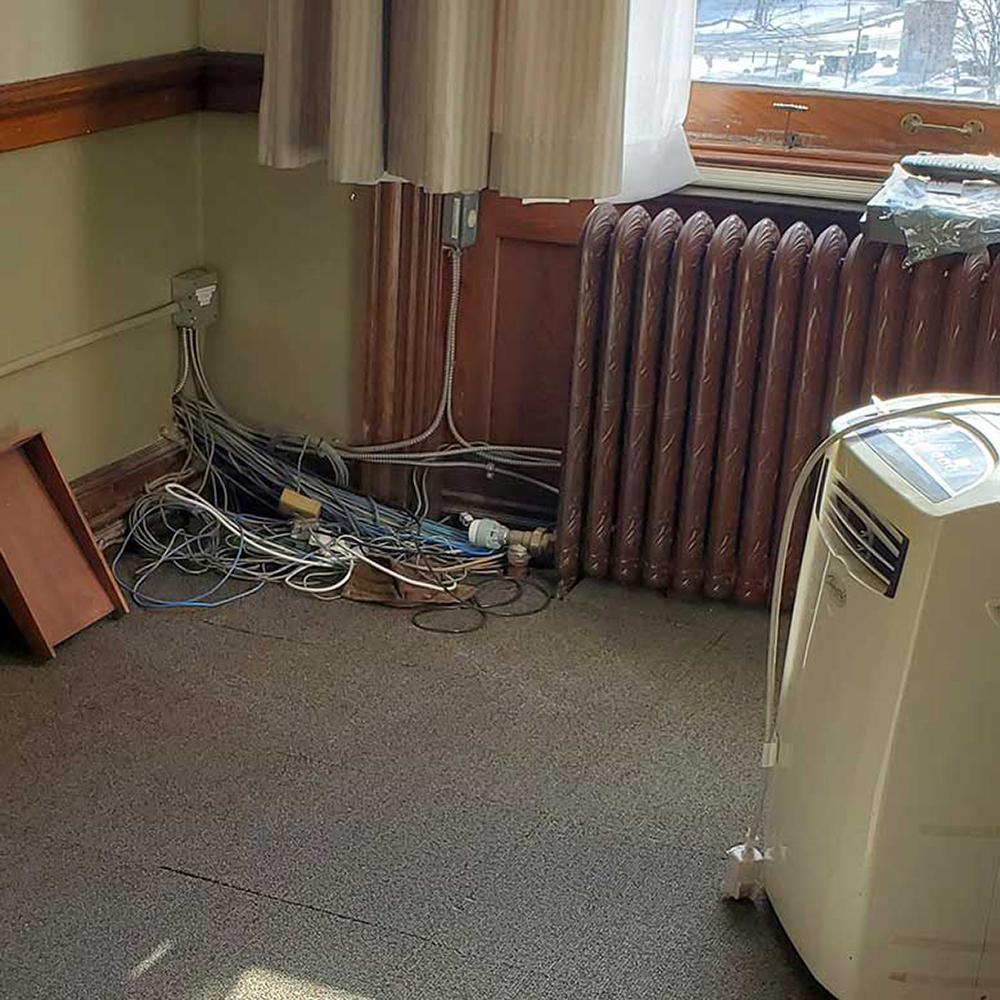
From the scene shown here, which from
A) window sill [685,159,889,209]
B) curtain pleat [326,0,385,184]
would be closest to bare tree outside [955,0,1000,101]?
window sill [685,159,889,209]

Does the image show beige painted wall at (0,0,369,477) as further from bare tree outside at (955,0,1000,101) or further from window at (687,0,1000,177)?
bare tree outside at (955,0,1000,101)

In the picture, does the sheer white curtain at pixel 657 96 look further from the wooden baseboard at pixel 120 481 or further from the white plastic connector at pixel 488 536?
the wooden baseboard at pixel 120 481

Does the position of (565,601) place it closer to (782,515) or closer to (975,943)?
(782,515)

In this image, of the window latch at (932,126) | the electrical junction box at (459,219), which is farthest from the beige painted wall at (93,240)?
the window latch at (932,126)

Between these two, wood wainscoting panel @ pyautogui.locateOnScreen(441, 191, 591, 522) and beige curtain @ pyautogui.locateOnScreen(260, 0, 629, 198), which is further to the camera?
wood wainscoting panel @ pyautogui.locateOnScreen(441, 191, 591, 522)

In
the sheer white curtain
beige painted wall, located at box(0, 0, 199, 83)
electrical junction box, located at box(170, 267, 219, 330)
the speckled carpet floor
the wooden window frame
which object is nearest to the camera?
the speckled carpet floor

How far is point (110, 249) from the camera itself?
8.88 feet

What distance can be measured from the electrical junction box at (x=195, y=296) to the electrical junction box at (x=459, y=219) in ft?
1.58

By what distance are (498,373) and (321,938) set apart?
1323 millimetres

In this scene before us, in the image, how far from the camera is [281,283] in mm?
2926

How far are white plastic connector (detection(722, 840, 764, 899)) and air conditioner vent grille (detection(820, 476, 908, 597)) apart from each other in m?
0.43

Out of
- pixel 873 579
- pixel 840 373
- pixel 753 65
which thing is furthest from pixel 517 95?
pixel 873 579

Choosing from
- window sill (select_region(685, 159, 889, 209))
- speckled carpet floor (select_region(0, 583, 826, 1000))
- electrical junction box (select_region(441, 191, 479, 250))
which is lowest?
speckled carpet floor (select_region(0, 583, 826, 1000))

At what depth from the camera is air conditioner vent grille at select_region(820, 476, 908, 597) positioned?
1.52m
